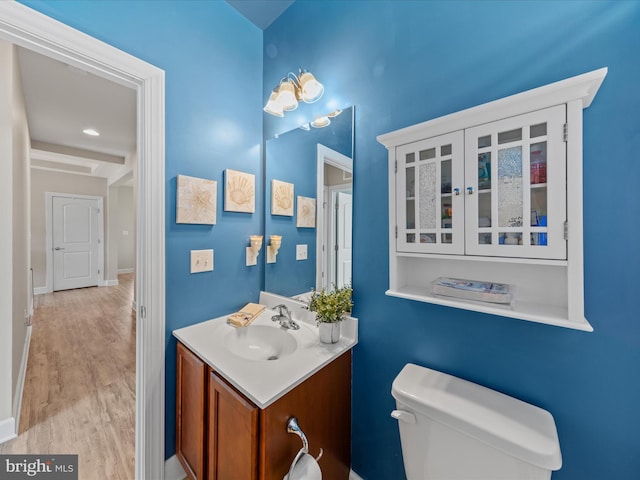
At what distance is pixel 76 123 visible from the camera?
10.5 ft

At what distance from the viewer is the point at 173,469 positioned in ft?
4.56

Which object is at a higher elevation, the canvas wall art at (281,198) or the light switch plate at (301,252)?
the canvas wall art at (281,198)

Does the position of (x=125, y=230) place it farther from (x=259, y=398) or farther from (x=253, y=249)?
(x=259, y=398)

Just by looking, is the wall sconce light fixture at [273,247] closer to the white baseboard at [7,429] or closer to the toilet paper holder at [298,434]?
the toilet paper holder at [298,434]

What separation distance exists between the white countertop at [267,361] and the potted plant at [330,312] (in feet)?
0.15

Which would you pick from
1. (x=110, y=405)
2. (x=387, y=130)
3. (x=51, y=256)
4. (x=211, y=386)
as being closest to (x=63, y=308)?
(x=51, y=256)

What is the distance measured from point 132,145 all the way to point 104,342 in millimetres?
2854

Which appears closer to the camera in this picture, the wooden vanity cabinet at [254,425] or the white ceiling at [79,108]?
the wooden vanity cabinet at [254,425]

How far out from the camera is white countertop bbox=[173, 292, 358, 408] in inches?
35.9

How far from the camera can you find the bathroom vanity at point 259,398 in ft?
2.94

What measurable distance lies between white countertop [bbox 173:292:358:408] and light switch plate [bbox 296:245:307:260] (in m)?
0.26

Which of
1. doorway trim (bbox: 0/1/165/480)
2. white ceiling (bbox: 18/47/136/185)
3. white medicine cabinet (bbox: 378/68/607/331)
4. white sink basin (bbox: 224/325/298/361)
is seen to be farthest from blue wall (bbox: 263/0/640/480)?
white ceiling (bbox: 18/47/136/185)

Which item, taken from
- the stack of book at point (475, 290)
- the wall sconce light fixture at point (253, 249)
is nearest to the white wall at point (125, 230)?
the wall sconce light fixture at point (253, 249)

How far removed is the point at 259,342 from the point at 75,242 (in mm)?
6129
